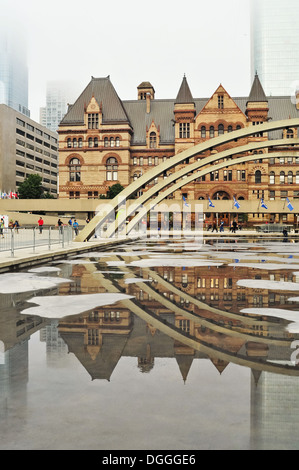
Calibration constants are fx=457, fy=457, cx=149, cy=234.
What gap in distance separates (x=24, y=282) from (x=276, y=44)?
19612 cm

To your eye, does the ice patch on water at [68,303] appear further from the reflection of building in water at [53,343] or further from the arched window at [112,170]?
the arched window at [112,170]

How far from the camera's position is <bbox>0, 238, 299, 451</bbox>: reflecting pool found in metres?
3.06

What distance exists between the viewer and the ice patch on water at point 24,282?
10109 millimetres

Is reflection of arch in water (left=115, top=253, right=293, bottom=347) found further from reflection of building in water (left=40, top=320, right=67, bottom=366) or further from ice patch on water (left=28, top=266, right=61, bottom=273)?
ice patch on water (left=28, top=266, right=61, bottom=273)

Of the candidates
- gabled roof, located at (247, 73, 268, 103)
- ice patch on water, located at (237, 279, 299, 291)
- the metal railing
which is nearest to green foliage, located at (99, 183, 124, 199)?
gabled roof, located at (247, 73, 268, 103)

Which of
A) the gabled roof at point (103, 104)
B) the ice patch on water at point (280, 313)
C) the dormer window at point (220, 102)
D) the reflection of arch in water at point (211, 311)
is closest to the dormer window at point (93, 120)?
the gabled roof at point (103, 104)

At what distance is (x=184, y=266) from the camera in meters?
15.8

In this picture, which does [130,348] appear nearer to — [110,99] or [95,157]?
[95,157]

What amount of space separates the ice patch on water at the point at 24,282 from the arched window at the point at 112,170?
69.4 metres

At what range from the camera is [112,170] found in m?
81.7

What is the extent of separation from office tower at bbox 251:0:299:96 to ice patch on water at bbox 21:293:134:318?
18626cm

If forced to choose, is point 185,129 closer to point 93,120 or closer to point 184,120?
point 184,120

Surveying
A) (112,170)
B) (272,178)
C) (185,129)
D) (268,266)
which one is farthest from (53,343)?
(272,178)
